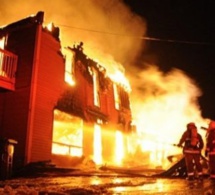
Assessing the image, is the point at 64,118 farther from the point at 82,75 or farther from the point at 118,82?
the point at 118,82

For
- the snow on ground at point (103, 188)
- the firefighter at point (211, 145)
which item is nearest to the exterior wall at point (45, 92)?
the snow on ground at point (103, 188)

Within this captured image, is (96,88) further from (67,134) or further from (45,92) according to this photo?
(45,92)

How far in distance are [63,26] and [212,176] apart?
12.4 m

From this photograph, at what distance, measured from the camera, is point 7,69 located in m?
13.6

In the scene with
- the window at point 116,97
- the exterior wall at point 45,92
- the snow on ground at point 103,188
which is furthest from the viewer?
the window at point 116,97

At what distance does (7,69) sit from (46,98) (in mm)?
2087

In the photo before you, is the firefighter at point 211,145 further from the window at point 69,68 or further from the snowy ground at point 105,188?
the window at point 69,68

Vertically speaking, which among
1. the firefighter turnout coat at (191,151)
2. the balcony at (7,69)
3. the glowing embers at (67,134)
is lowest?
the firefighter turnout coat at (191,151)

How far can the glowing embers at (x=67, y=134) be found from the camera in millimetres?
14414

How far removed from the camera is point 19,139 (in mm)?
13008

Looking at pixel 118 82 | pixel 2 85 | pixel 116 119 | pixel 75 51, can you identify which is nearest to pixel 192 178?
pixel 2 85

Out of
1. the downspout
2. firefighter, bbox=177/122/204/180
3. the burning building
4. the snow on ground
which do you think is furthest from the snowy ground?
the burning building

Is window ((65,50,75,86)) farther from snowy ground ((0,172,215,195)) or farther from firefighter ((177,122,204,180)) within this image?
snowy ground ((0,172,215,195))

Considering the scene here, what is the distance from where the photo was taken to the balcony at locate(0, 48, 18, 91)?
1323 cm
